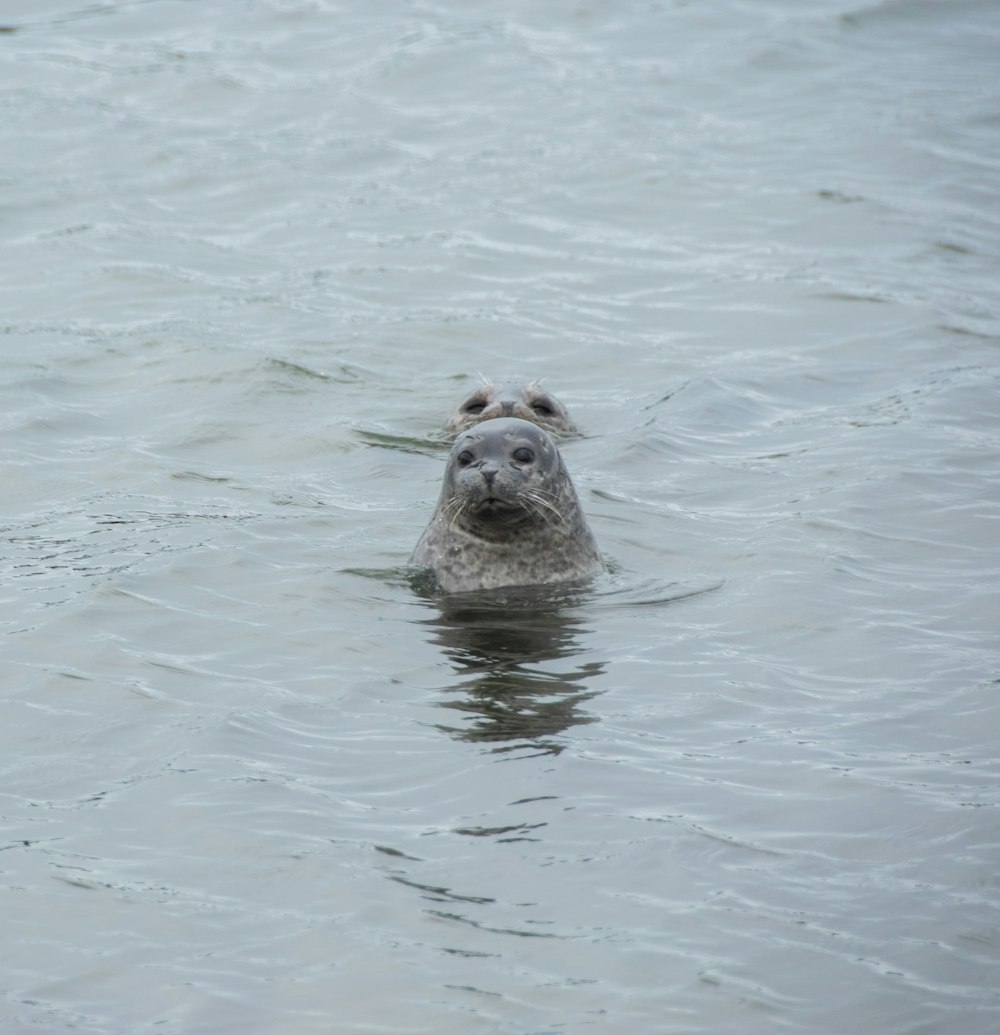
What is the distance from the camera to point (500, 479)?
9.06m

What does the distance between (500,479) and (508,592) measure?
613 millimetres

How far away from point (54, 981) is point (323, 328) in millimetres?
9668

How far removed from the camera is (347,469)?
1155 cm

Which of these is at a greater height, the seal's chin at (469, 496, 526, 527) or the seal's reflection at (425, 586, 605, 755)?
the seal's chin at (469, 496, 526, 527)

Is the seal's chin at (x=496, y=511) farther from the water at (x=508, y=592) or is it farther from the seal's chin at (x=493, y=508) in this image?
the water at (x=508, y=592)

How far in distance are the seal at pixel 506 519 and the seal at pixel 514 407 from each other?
246 cm

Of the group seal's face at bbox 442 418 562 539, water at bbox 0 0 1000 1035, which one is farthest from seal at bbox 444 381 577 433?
seal's face at bbox 442 418 562 539

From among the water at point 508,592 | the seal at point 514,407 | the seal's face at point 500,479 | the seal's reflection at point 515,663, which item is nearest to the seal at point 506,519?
the seal's face at point 500,479

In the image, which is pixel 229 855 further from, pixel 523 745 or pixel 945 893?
pixel 945 893

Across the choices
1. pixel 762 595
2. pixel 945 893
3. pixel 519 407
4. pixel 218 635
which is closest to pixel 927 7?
pixel 519 407

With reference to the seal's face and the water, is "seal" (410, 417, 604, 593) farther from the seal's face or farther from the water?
the water

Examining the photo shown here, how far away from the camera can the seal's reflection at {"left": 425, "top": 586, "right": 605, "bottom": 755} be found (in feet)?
23.8

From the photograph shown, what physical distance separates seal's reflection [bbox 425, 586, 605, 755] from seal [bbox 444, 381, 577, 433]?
2.89 m

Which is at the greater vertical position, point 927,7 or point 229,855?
point 927,7
